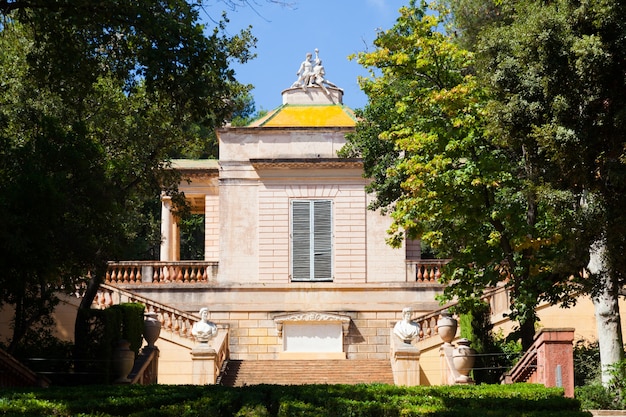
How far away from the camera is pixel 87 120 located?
88.1ft

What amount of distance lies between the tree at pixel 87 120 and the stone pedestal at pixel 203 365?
2.89m

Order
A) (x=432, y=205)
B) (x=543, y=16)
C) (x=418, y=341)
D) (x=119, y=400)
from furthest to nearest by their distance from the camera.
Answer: (x=418, y=341) → (x=432, y=205) → (x=543, y=16) → (x=119, y=400)

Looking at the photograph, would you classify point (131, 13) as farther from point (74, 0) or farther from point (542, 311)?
point (542, 311)

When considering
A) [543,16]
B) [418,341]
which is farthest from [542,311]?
[543,16]

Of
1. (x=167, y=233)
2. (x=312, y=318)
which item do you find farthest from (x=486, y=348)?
(x=167, y=233)

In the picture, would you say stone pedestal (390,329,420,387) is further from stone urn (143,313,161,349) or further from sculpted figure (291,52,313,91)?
sculpted figure (291,52,313,91)

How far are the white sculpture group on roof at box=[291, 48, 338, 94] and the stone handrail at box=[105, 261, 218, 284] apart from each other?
22.4ft

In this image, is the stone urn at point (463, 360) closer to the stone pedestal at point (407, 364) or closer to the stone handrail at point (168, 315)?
the stone pedestal at point (407, 364)

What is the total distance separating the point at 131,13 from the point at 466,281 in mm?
10159

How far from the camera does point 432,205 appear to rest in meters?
22.7

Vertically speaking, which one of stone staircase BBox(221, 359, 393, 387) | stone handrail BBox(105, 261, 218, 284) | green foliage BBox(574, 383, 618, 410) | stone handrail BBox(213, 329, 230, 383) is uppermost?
stone handrail BBox(105, 261, 218, 284)

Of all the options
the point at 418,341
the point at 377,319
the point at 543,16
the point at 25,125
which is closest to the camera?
the point at 543,16

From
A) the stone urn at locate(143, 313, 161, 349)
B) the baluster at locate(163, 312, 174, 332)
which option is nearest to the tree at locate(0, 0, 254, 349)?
the stone urn at locate(143, 313, 161, 349)

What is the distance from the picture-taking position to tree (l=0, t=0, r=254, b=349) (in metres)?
17.4
